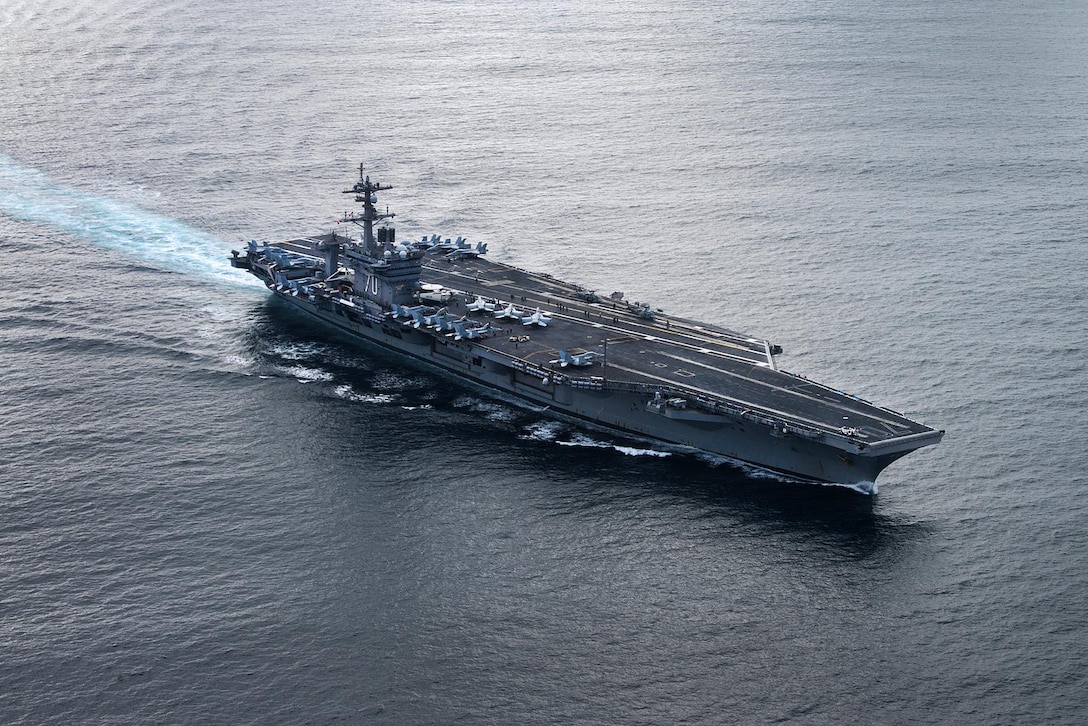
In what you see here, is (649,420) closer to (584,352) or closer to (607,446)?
(607,446)

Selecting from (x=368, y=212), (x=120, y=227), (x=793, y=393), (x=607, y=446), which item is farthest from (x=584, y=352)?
(x=120, y=227)

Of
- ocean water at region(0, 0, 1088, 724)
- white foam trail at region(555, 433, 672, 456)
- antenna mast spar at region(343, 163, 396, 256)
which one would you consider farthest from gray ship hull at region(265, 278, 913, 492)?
antenna mast spar at region(343, 163, 396, 256)

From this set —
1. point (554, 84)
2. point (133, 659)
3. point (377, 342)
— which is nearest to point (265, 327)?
point (377, 342)

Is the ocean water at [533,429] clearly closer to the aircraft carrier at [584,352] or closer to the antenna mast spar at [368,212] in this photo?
the aircraft carrier at [584,352]

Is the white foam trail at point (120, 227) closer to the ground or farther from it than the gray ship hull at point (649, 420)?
A: farther from it

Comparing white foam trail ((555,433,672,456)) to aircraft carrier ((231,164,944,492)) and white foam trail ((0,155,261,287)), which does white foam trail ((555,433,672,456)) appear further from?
white foam trail ((0,155,261,287))

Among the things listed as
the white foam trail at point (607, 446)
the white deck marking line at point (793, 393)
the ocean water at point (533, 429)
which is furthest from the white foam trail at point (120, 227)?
the white deck marking line at point (793, 393)

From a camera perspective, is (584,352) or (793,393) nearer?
(793,393)
